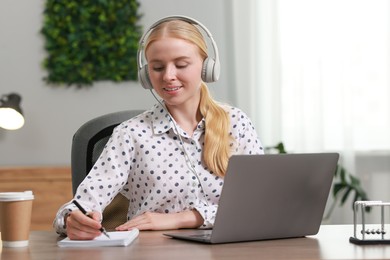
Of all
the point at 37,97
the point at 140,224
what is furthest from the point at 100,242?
the point at 37,97

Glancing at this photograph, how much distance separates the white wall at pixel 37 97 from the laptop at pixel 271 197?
2648 millimetres

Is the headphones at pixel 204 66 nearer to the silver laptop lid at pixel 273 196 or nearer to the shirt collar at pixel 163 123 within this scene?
the shirt collar at pixel 163 123

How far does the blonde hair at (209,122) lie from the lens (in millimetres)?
2176

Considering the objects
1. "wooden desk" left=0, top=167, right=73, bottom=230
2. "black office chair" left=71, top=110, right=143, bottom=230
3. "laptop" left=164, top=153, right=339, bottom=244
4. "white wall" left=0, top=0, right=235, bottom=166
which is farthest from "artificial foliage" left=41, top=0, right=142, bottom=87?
"laptop" left=164, top=153, right=339, bottom=244

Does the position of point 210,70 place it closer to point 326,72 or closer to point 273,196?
point 273,196

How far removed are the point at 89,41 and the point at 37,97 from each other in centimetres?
43

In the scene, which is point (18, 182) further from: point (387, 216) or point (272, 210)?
point (272, 210)

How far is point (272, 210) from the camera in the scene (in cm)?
172

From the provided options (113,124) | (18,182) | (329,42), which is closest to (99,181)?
(113,124)

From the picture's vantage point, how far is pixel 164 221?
201 centimetres

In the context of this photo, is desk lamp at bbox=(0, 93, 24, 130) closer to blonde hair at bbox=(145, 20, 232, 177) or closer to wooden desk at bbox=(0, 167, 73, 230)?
wooden desk at bbox=(0, 167, 73, 230)

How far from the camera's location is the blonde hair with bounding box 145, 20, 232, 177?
218 centimetres

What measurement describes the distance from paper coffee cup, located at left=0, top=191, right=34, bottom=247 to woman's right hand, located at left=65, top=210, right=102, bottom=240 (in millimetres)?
102

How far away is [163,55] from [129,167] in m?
0.32
